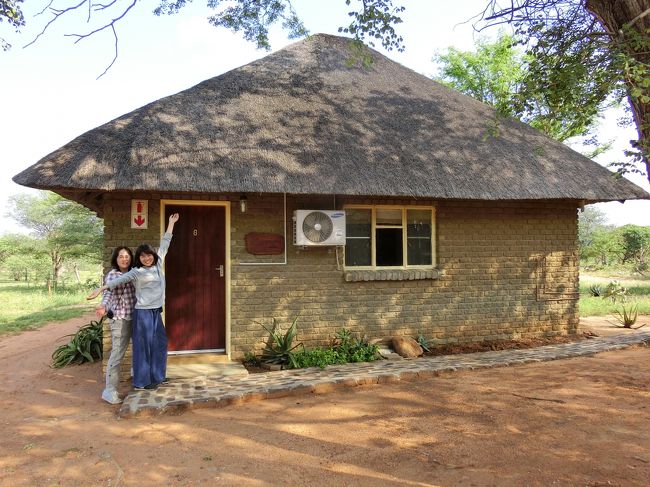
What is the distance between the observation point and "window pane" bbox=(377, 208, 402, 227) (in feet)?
25.2

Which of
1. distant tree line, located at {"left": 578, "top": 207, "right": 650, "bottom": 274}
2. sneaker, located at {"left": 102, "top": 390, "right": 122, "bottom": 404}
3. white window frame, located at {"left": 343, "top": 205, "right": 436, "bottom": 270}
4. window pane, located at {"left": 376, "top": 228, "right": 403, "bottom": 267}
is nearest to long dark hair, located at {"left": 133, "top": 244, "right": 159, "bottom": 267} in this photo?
sneaker, located at {"left": 102, "top": 390, "right": 122, "bottom": 404}

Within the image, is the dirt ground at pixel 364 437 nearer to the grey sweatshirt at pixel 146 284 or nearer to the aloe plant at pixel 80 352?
the aloe plant at pixel 80 352

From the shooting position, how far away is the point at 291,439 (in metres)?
4.21

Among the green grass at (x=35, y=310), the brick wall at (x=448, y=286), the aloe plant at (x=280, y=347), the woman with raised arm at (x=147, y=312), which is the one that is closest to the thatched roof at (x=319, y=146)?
the brick wall at (x=448, y=286)

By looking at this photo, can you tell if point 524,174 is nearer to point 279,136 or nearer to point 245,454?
point 279,136

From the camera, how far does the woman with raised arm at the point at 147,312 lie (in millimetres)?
5316

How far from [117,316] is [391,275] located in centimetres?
404

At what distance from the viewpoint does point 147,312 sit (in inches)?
211

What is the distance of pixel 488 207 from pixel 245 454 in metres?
5.84

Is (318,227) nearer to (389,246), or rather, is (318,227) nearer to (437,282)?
(389,246)

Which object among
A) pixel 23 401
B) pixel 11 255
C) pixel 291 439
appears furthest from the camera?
pixel 11 255

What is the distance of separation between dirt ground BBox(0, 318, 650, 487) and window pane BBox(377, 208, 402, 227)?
266 centimetres

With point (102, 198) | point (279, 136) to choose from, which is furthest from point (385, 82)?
point (102, 198)

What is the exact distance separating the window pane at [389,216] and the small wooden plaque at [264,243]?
5.57 feet
